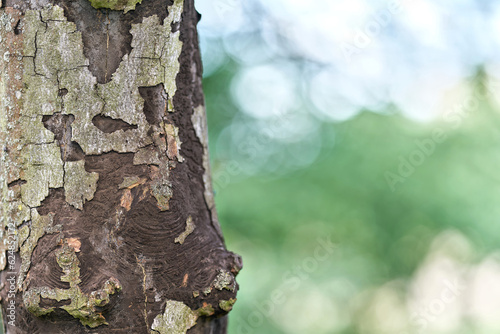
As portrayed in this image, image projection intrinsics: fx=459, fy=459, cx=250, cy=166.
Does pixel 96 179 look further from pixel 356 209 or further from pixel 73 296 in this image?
pixel 356 209

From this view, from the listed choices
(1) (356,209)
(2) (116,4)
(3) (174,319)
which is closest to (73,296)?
(3) (174,319)

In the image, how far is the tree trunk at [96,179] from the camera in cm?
86

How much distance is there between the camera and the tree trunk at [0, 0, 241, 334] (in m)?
0.86

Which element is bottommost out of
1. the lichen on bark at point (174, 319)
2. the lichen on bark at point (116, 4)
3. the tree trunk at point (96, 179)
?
the lichen on bark at point (174, 319)

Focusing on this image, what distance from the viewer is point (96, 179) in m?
0.88

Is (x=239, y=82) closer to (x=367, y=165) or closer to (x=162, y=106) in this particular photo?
(x=367, y=165)

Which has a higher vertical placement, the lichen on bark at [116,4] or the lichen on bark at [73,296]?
the lichen on bark at [116,4]

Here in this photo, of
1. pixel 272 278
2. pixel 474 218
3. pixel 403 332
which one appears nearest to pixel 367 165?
pixel 474 218

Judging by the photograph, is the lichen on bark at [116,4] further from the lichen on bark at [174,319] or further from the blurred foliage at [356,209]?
the blurred foliage at [356,209]

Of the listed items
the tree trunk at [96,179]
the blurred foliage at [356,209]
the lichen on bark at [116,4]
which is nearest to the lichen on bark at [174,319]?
the tree trunk at [96,179]

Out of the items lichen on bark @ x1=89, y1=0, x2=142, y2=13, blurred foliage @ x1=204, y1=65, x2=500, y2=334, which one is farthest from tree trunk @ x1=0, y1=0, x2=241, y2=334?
blurred foliage @ x1=204, y1=65, x2=500, y2=334

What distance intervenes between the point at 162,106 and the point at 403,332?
591 centimetres

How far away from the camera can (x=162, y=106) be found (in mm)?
932

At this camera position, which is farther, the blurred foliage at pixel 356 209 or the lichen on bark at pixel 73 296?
the blurred foliage at pixel 356 209
